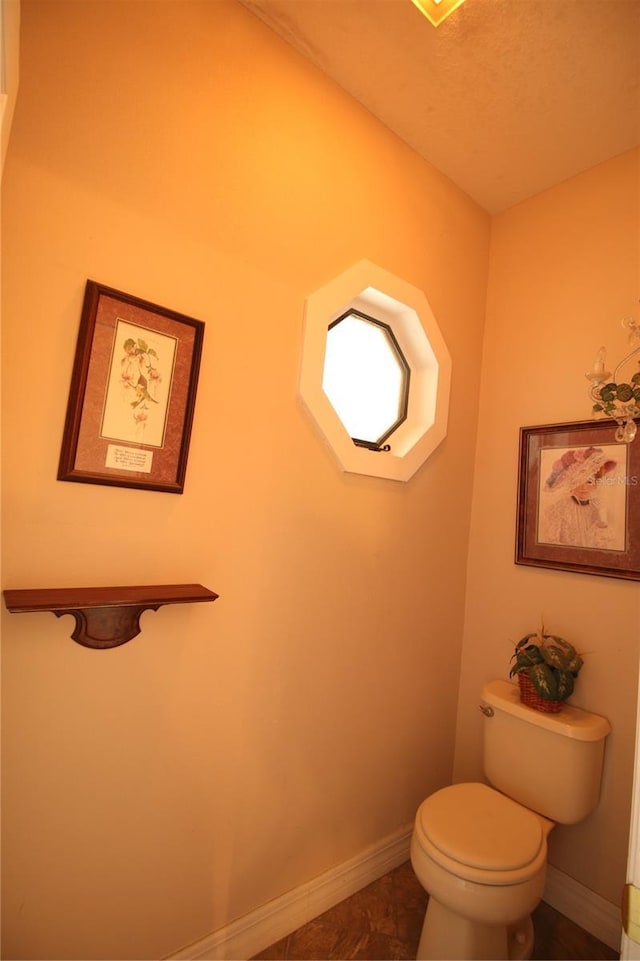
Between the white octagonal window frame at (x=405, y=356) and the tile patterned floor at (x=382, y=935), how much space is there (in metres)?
1.49

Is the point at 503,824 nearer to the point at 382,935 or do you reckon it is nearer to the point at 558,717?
the point at 558,717

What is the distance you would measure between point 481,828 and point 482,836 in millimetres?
Result: 38

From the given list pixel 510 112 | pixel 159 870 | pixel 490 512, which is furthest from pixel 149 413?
pixel 510 112

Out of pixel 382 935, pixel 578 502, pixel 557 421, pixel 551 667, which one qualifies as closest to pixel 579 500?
pixel 578 502

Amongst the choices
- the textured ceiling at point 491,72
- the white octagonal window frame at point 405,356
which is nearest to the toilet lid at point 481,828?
the white octagonal window frame at point 405,356

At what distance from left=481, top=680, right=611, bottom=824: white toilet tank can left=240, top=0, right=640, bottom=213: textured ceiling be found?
6.98ft

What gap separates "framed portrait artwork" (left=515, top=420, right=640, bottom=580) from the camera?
151 centimetres

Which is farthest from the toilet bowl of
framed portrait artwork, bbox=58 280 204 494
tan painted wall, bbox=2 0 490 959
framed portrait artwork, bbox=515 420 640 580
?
framed portrait artwork, bbox=58 280 204 494

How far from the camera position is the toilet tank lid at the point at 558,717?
1.40 m

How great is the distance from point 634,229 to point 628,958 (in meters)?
2.04

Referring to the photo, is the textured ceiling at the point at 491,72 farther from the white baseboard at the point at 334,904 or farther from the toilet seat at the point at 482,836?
the white baseboard at the point at 334,904

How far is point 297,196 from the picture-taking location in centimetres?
141

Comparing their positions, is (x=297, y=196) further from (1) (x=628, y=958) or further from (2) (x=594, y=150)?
(1) (x=628, y=958)

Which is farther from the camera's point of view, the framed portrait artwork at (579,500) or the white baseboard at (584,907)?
the framed portrait artwork at (579,500)
